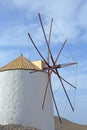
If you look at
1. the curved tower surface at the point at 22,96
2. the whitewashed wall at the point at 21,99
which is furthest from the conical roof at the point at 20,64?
the whitewashed wall at the point at 21,99

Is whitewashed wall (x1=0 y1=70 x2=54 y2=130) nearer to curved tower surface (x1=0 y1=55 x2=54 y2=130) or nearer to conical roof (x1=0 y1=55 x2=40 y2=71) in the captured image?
curved tower surface (x1=0 y1=55 x2=54 y2=130)

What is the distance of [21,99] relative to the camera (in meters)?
36.8

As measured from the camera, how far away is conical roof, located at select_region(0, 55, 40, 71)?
124ft

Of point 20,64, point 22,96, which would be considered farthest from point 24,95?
point 20,64

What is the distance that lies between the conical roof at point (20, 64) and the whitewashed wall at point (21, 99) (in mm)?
494

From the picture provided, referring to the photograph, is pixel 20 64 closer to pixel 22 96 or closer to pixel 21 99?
pixel 22 96

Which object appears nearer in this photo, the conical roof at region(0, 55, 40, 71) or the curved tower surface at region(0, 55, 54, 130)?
the curved tower surface at region(0, 55, 54, 130)

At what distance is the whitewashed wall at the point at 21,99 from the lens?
36562mm

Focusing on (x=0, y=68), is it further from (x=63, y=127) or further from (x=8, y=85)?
(x=63, y=127)

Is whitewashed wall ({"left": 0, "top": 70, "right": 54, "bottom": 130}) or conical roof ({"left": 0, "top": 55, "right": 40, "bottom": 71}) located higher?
conical roof ({"left": 0, "top": 55, "right": 40, "bottom": 71})

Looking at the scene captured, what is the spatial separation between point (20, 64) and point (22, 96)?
3.34 meters

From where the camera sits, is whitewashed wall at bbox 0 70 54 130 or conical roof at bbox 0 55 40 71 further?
conical roof at bbox 0 55 40 71

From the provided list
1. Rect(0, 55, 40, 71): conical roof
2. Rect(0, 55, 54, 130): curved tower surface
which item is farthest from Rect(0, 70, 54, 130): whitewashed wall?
Rect(0, 55, 40, 71): conical roof

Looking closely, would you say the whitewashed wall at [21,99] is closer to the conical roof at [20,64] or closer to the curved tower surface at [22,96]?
the curved tower surface at [22,96]
